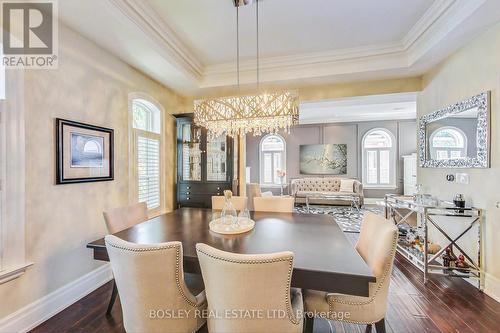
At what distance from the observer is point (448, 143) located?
9.35 ft

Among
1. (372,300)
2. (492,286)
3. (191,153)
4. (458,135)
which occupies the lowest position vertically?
(492,286)

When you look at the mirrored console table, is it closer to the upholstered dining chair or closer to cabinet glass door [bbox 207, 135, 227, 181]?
cabinet glass door [bbox 207, 135, 227, 181]

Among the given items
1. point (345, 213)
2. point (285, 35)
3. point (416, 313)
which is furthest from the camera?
point (345, 213)

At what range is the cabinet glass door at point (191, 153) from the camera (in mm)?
4031

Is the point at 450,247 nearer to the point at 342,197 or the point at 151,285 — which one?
the point at 151,285

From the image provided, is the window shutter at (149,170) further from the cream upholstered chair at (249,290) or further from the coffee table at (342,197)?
the coffee table at (342,197)

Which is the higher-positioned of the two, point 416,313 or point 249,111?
point 249,111

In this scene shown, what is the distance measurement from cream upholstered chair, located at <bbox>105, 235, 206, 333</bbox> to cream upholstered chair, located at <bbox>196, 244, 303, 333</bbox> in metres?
0.19

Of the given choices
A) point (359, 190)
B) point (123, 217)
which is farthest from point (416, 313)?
point (359, 190)

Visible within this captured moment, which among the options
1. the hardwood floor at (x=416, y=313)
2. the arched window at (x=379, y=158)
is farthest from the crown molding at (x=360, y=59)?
the arched window at (x=379, y=158)

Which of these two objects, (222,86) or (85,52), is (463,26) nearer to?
(222,86)

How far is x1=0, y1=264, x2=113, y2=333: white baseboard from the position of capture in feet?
5.82

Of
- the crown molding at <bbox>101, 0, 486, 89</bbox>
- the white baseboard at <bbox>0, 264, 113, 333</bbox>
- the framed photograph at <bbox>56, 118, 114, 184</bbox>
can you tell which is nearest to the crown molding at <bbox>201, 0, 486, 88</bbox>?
the crown molding at <bbox>101, 0, 486, 89</bbox>

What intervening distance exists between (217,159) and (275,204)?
1.58 metres
